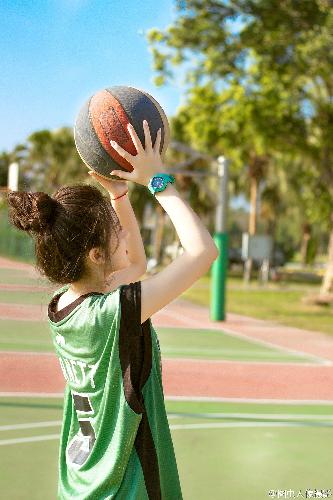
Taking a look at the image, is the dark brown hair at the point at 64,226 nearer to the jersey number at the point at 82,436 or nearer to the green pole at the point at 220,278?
the jersey number at the point at 82,436

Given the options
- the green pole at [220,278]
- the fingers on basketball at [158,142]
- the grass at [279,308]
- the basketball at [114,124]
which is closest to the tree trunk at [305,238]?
the grass at [279,308]

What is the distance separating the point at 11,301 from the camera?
16.9 m

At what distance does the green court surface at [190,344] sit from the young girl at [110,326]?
8.76m

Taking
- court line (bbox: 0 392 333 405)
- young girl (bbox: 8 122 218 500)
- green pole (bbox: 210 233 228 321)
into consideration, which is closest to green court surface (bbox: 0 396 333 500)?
court line (bbox: 0 392 333 405)

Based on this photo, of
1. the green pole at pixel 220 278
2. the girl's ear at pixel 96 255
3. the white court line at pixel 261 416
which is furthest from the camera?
the green pole at pixel 220 278

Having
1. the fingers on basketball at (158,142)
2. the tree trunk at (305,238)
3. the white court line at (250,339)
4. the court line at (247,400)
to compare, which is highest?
the fingers on basketball at (158,142)

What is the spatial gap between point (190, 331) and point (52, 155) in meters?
41.8

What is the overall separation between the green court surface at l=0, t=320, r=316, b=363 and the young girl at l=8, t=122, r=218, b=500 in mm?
8759

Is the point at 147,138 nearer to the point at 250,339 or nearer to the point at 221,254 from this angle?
the point at 250,339

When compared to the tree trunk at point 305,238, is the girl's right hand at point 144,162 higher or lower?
higher

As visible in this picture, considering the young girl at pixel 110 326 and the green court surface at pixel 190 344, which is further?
the green court surface at pixel 190 344

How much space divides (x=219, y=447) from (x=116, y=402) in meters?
3.81

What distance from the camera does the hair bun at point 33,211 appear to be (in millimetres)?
2660

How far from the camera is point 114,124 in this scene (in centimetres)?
316
